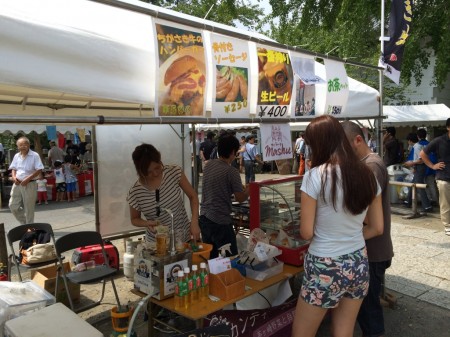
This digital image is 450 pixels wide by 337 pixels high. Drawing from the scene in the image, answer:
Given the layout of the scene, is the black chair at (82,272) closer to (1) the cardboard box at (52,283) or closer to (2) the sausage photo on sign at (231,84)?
(1) the cardboard box at (52,283)

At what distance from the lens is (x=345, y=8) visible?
8.23 metres

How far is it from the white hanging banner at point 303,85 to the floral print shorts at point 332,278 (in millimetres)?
1708

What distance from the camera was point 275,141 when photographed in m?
3.36

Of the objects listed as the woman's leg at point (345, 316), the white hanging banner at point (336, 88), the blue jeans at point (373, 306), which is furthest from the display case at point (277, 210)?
the woman's leg at point (345, 316)

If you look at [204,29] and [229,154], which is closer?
[204,29]

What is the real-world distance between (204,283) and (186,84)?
1365 mm

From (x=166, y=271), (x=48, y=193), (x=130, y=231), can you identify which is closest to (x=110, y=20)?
(x=166, y=271)

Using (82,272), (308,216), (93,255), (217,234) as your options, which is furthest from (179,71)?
(93,255)

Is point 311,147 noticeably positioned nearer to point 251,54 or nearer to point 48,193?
point 251,54

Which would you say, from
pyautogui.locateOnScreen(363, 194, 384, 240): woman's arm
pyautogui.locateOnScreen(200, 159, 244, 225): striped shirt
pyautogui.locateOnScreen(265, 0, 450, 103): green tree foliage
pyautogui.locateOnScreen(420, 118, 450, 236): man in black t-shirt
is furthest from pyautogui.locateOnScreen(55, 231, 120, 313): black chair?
pyautogui.locateOnScreen(265, 0, 450, 103): green tree foliage

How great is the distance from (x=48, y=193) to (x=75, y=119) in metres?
10.0

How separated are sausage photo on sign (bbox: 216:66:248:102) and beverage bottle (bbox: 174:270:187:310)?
1297mm

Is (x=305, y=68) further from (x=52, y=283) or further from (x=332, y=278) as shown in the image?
(x=52, y=283)

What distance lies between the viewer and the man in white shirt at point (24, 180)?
649 cm
